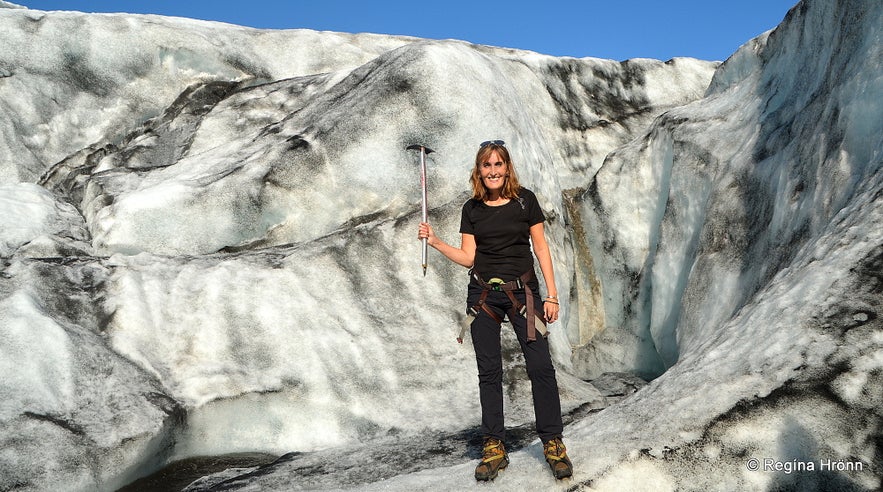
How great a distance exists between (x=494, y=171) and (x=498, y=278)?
739mm

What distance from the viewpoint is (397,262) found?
960 cm

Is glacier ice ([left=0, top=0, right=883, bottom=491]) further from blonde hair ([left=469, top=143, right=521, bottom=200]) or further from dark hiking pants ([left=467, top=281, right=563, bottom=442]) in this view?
blonde hair ([left=469, top=143, right=521, bottom=200])

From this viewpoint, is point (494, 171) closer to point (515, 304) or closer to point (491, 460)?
point (515, 304)

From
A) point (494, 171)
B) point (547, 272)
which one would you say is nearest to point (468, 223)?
point (494, 171)

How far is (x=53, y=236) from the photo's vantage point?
9.84m

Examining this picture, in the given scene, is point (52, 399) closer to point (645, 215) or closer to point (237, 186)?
point (237, 186)

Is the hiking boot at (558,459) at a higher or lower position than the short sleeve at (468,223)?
lower

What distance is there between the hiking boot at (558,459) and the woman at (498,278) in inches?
3.3

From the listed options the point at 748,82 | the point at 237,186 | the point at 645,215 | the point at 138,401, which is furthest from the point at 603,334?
the point at 138,401

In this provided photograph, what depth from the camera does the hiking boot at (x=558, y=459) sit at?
477 cm

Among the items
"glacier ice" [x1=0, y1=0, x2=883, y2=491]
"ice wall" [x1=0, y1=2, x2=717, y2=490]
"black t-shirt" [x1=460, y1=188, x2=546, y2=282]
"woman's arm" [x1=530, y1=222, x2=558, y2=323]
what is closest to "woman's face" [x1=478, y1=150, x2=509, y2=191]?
"black t-shirt" [x1=460, y1=188, x2=546, y2=282]

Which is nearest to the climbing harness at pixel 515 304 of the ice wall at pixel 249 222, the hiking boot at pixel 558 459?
the hiking boot at pixel 558 459

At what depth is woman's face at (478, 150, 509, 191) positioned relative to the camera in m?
5.11

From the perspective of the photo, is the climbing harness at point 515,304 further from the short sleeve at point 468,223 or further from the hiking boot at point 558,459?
the hiking boot at point 558,459
